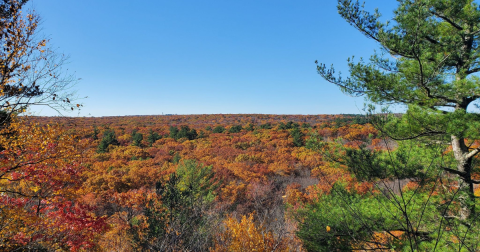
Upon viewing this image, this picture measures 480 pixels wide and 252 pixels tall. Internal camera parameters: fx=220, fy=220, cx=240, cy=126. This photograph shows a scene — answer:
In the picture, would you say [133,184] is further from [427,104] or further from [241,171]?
[427,104]

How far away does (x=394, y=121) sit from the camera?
13.5 ft

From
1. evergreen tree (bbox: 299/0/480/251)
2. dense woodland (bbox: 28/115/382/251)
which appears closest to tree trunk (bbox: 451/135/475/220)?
evergreen tree (bbox: 299/0/480/251)

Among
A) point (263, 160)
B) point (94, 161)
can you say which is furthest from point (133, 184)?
point (263, 160)

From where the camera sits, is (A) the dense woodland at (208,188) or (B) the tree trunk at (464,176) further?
(A) the dense woodland at (208,188)

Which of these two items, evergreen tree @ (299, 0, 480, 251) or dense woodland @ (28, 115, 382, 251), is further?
dense woodland @ (28, 115, 382, 251)

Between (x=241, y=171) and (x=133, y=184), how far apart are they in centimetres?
767

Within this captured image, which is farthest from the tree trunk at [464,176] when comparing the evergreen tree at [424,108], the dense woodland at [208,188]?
the dense woodland at [208,188]

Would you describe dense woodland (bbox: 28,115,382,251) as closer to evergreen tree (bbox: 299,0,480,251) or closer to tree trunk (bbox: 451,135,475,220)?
evergreen tree (bbox: 299,0,480,251)

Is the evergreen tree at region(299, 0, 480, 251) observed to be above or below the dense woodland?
above

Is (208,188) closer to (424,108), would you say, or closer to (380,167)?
(380,167)

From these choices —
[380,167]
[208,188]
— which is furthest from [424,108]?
[208,188]

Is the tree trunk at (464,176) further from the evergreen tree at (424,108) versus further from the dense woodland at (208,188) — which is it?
the dense woodland at (208,188)

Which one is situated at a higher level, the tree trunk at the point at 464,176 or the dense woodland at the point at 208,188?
the tree trunk at the point at 464,176

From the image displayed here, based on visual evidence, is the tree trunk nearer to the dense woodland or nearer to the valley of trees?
the valley of trees
